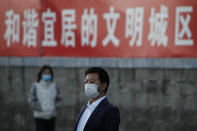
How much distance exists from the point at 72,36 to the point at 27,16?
1.26m

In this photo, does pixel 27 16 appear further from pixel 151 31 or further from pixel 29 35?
pixel 151 31

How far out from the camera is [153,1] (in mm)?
9180

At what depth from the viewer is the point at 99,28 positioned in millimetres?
9797

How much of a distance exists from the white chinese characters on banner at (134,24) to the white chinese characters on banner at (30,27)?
211 centimetres

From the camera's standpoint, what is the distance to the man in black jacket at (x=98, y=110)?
434 centimetres

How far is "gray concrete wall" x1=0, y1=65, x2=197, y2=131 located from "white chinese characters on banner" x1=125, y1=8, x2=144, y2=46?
23.3 inches

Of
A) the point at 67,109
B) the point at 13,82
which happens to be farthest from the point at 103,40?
the point at 13,82

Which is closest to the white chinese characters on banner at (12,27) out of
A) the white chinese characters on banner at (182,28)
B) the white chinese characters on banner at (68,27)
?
the white chinese characters on banner at (68,27)

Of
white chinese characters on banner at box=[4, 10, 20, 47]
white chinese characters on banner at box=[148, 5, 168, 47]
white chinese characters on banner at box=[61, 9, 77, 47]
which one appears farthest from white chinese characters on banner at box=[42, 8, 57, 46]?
white chinese characters on banner at box=[148, 5, 168, 47]

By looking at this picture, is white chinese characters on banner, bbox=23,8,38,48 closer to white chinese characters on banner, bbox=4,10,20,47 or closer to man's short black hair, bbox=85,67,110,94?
white chinese characters on banner, bbox=4,10,20,47

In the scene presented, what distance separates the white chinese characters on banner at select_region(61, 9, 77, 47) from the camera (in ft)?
33.0

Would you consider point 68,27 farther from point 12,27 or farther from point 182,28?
point 182,28

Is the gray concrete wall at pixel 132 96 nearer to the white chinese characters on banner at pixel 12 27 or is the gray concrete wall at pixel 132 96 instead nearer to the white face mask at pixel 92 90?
the white chinese characters on banner at pixel 12 27

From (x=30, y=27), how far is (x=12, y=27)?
512 mm
